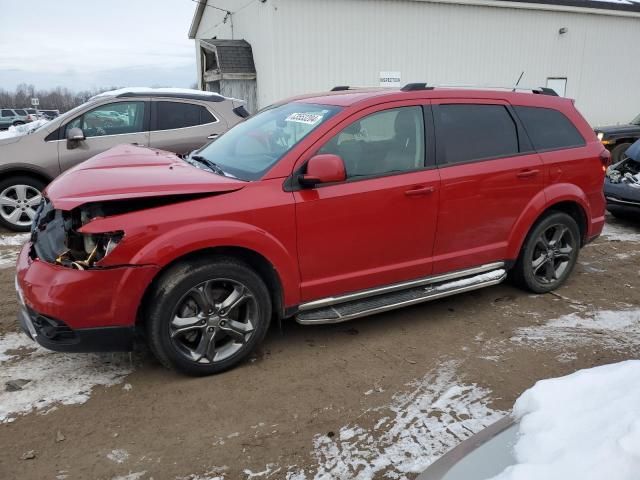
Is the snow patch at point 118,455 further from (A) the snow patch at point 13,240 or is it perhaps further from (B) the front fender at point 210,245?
(A) the snow patch at point 13,240

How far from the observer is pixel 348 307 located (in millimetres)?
3793

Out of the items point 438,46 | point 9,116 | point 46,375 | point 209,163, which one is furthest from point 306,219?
point 9,116

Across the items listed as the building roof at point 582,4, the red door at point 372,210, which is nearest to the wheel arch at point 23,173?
the red door at point 372,210

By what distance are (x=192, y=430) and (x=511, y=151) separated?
323cm

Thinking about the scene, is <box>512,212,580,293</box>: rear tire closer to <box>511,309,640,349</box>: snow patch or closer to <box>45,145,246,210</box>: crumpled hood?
<box>511,309,640,349</box>: snow patch

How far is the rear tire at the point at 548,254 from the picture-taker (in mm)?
4652

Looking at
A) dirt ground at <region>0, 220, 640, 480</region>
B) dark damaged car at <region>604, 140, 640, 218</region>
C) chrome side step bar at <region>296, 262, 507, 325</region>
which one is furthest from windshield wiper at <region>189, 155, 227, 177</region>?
dark damaged car at <region>604, 140, 640, 218</region>

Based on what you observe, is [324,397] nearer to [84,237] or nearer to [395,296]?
[395,296]

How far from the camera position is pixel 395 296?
3.99m

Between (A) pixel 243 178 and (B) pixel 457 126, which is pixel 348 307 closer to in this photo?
(A) pixel 243 178

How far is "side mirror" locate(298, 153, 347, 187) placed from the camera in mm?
3373

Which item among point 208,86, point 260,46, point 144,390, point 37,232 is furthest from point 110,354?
point 208,86

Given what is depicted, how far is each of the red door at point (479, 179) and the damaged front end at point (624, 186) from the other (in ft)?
12.1

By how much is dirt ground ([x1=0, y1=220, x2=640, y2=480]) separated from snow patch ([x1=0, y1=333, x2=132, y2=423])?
2 cm
